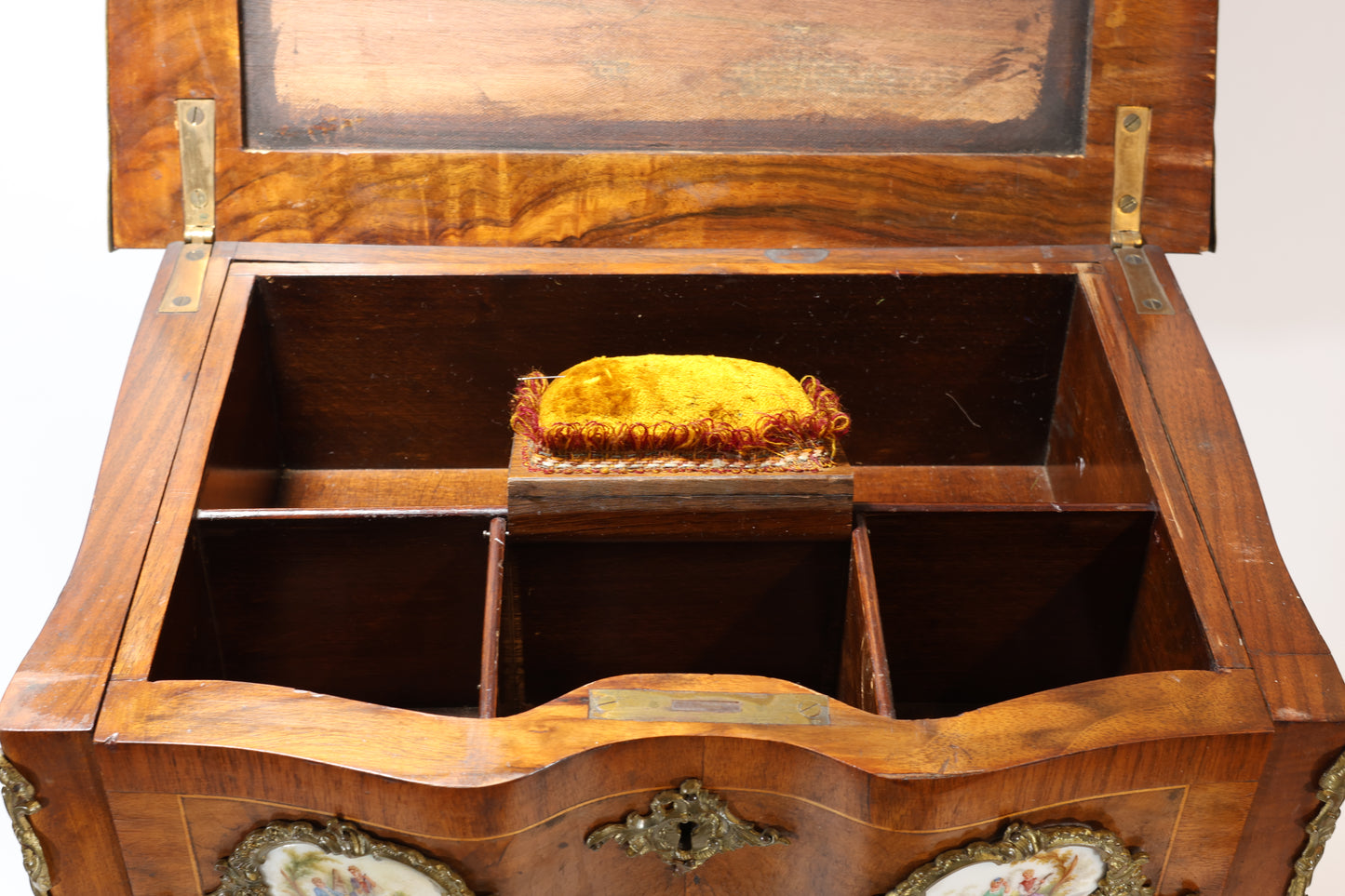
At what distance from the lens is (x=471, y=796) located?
50.4 inches

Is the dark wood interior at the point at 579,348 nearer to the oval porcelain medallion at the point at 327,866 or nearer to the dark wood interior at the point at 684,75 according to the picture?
the dark wood interior at the point at 684,75

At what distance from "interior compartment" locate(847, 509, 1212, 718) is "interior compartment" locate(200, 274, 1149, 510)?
0.50 feet

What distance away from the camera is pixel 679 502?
160 centimetres

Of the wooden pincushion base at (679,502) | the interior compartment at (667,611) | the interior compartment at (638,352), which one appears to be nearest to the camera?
the wooden pincushion base at (679,502)

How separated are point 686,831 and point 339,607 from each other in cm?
57

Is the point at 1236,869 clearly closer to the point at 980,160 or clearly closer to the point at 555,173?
the point at 980,160

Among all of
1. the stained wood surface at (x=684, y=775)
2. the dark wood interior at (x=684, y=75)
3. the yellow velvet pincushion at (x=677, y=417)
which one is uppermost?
the dark wood interior at (x=684, y=75)

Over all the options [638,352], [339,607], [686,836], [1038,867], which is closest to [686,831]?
[686,836]

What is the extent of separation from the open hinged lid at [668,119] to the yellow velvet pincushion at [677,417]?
1.11ft

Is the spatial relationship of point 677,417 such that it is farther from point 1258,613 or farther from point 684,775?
point 1258,613

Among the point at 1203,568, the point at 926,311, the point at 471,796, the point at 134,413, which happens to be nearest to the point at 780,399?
the point at 926,311

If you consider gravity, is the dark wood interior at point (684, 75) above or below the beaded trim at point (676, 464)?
above

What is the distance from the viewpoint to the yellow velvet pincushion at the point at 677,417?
159 centimetres

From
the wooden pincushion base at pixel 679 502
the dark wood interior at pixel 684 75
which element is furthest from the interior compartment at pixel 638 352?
the wooden pincushion base at pixel 679 502
